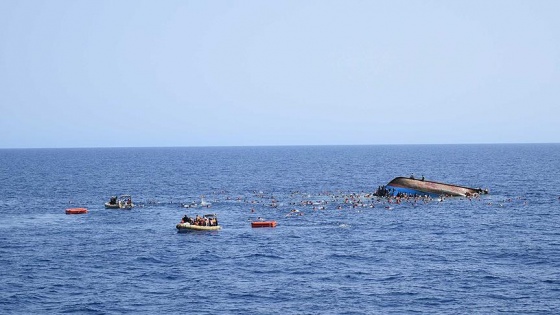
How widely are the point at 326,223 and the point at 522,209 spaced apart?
118 ft

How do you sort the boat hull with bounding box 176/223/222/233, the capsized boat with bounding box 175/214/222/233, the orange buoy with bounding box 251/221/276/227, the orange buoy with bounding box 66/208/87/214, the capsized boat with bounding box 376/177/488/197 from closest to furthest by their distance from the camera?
the boat hull with bounding box 176/223/222/233
the capsized boat with bounding box 175/214/222/233
the orange buoy with bounding box 251/221/276/227
the orange buoy with bounding box 66/208/87/214
the capsized boat with bounding box 376/177/488/197

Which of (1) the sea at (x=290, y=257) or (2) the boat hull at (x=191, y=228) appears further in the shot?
(2) the boat hull at (x=191, y=228)

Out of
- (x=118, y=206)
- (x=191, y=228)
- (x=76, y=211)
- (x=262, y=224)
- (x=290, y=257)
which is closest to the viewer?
(x=290, y=257)

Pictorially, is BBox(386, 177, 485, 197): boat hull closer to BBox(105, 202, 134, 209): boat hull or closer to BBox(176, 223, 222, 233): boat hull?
BBox(105, 202, 134, 209): boat hull

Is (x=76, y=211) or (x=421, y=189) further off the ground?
(x=421, y=189)

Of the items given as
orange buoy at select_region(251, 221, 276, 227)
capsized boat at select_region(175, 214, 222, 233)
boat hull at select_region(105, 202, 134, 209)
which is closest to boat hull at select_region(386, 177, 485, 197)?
orange buoy at select_region(251, 221, 276, 227)

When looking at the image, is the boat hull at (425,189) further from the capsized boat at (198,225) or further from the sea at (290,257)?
the capsized boat at (198,225)

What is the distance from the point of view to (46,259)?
76000 mm

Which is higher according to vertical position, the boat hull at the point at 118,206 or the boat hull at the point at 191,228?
the boat hull at the point at 118,206

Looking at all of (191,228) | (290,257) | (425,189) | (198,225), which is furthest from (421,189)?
(290,257)

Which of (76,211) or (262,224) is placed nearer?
(262,224)

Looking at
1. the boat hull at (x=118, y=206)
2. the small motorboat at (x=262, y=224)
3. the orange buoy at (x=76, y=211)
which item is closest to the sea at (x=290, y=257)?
the small motorboat at (x=262, y=224)

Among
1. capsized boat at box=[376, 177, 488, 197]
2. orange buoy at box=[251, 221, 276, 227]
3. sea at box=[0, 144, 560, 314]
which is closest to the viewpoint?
sea at box=[0, 144, 560, 314]

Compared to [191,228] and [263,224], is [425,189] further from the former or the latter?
[191,228]
